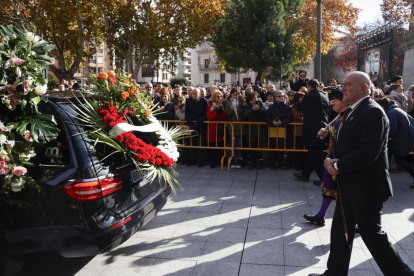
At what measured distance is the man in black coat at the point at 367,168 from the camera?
10.1 feet

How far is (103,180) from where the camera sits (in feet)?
11.3

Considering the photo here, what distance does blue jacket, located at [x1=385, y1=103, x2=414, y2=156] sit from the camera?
21.8ft

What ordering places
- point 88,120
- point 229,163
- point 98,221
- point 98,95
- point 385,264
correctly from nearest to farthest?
point 385,264
point 98,221
point 88,120
point 98,95
point 229,163

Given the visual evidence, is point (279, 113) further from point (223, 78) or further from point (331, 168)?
point (223, 78)

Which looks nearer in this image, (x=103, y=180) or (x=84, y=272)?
(x=103, y=180)

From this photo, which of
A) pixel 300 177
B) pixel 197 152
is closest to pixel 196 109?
pixel 197 152

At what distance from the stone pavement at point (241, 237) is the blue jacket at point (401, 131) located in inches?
33.0

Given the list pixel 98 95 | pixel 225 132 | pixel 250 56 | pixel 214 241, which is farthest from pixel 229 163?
pixel 250 56

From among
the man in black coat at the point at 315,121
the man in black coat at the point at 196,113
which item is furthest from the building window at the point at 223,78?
the man in black coat at the point at 315,121

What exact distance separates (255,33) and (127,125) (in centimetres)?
2901

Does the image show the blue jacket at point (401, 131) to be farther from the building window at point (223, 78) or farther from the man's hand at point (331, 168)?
the building window at point (223, 78)

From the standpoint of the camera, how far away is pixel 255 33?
31.3 meters

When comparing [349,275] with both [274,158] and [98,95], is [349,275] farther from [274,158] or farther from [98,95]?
[274,158]

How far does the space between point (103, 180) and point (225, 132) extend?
562 centimetres
